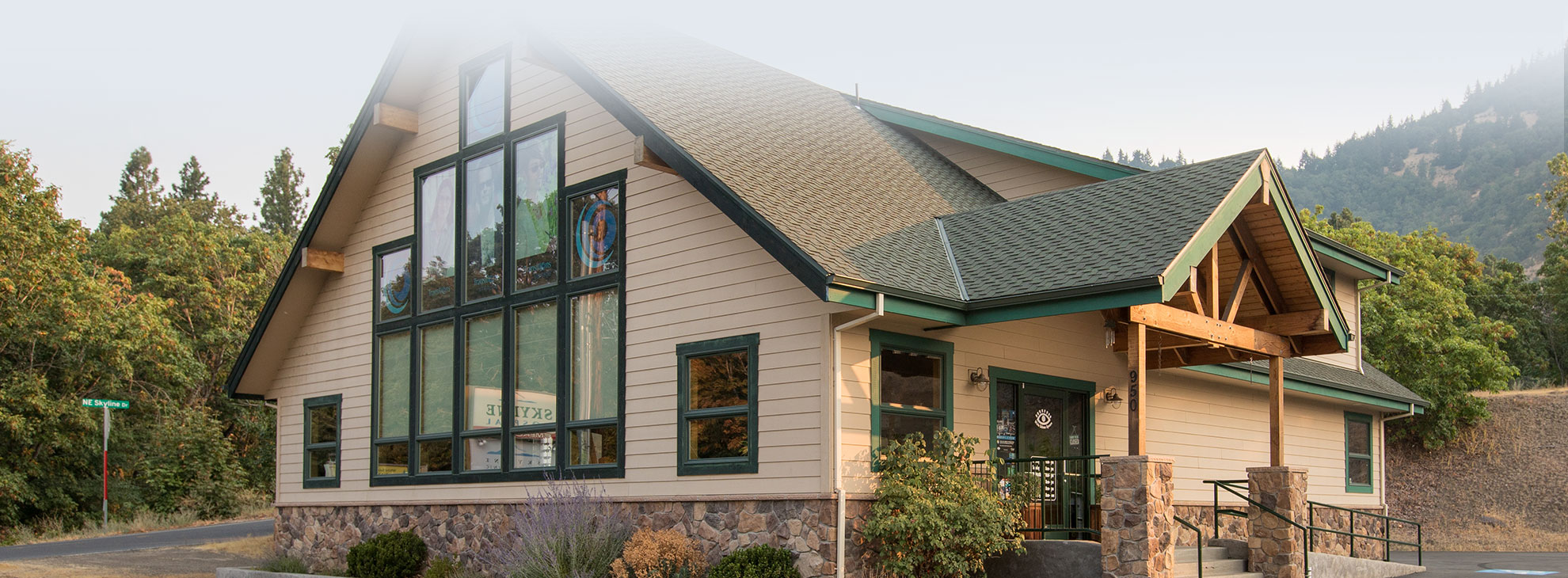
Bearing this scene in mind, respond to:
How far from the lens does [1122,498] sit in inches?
378

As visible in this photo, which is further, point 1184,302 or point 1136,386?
point 1184,302

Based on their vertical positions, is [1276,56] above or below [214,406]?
above

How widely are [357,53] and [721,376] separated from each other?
10096 mm

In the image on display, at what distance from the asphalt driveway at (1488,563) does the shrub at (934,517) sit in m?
8.13

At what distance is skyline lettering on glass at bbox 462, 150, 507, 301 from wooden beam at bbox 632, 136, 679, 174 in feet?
10.4

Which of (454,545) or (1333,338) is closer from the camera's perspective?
(1333,338)

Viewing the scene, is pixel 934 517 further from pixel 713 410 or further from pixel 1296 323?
pixel 1296 323

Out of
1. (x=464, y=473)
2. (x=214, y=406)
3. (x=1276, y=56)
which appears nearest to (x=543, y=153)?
(x=464, y=473)

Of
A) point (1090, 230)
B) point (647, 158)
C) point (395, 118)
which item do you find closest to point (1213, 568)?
point (1090, 230)

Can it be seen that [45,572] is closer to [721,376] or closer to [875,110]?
[721,376]

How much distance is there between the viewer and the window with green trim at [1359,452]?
19.3m

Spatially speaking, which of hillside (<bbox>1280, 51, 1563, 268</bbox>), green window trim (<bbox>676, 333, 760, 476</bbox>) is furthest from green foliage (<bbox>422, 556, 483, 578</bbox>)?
hillside (<bbox>1280, 51, 1563, 268</bbox>)

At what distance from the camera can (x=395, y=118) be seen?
15453 mm

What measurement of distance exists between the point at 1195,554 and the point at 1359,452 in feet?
31.5
